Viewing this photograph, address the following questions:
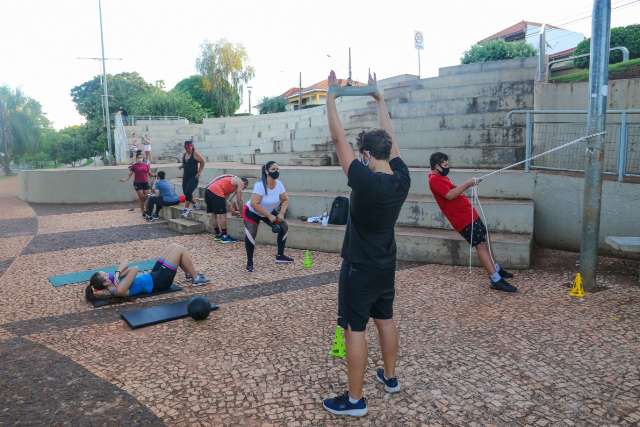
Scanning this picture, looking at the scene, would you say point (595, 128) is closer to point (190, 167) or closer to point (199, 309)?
point (199, 309)

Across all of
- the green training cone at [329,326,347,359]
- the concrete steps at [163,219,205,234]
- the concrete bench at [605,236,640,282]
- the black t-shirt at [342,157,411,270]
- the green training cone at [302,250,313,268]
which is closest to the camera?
the black t-shirt at [342,157,411,270]

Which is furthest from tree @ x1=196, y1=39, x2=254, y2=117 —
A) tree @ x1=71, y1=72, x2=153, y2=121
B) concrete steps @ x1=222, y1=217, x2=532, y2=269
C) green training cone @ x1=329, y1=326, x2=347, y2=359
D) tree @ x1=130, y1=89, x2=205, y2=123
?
green training cone @ x1=329, y1=326, x2=347, y2=359

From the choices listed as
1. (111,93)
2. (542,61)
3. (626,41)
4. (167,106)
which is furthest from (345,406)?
(111,93)

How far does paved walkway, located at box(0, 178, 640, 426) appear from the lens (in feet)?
10.9

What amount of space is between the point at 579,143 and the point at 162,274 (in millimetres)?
6798

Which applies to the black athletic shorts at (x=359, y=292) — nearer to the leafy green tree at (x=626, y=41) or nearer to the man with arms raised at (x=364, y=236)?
the man with arms raised at (x=364, y=236)

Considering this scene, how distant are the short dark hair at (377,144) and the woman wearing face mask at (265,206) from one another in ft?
13.5

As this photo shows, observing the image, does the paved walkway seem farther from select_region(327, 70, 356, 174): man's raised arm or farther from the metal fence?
select_region(327, 70, 356, 174): man's raised arm

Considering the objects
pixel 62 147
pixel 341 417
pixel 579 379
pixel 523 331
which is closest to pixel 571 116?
pixel 523 331

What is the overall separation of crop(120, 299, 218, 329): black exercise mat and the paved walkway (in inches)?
3.9

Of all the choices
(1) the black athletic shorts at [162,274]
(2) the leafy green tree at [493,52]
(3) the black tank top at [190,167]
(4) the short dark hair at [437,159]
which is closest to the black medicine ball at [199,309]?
(1) the black athletic shorts at [162,274]

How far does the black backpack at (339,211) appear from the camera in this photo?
335 inches

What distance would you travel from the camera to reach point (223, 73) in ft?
157

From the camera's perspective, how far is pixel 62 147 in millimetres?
55312
